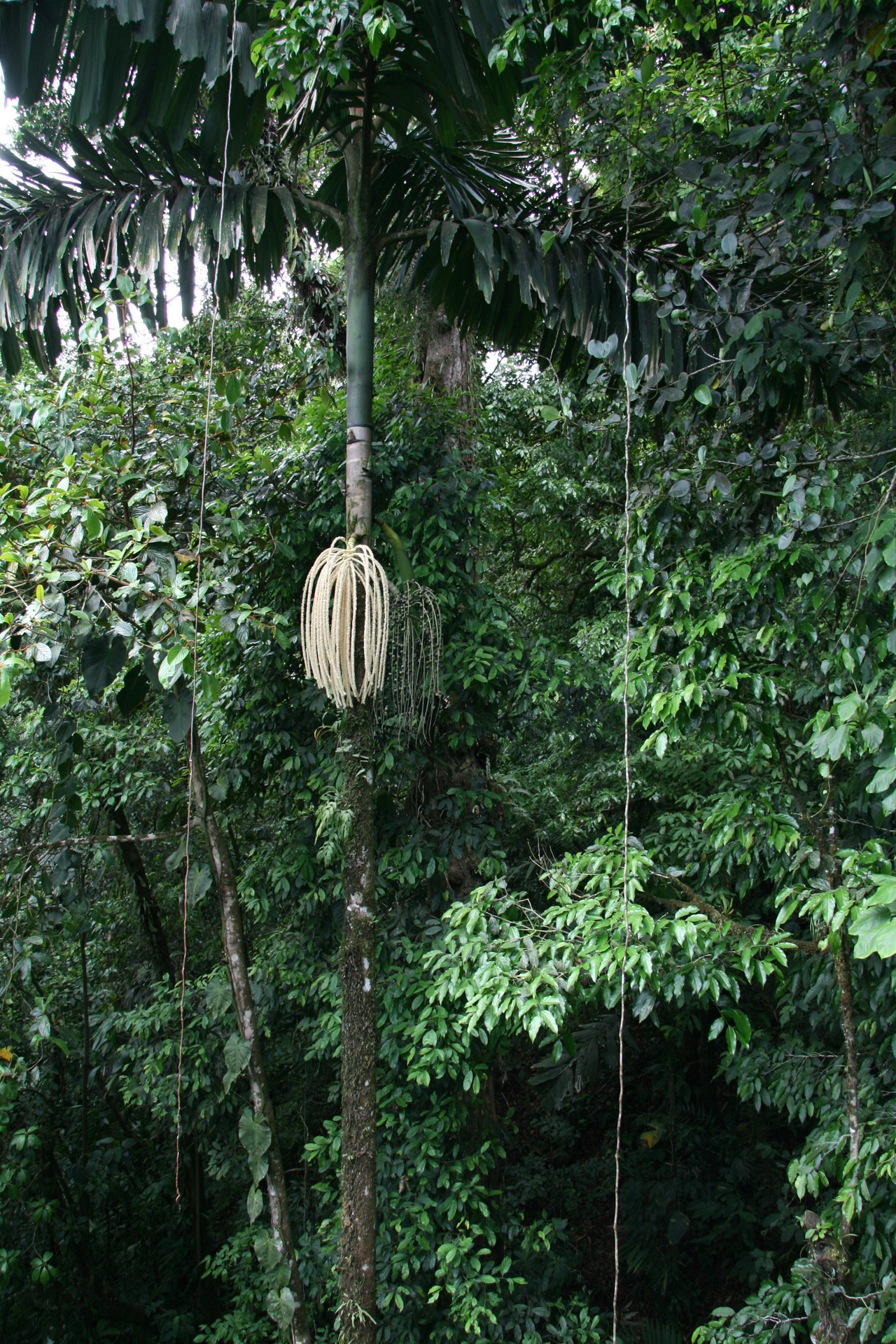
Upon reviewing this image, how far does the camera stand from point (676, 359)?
285 cm

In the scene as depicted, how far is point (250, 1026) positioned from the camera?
109 inches

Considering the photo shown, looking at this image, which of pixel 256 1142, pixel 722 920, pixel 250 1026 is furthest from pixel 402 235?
pixel 256 1142

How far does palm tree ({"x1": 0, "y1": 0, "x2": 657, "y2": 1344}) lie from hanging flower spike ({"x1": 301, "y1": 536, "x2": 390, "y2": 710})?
0.59 ft

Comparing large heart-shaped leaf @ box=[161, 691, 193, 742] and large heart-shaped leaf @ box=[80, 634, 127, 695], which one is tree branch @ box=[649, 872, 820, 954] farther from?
large heart-shaped leaf @ box=[80, 634, 127, 695]

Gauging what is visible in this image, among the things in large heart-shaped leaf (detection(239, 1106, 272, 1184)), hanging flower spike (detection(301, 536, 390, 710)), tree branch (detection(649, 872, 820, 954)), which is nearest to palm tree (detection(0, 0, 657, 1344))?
hanging flower spike (detection(301, 536, 390, 710))

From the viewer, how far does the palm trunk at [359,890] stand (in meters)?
2.40

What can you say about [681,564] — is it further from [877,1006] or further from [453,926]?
[877,1006]

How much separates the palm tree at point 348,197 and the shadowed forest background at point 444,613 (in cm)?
2

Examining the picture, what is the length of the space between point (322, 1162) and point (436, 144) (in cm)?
361

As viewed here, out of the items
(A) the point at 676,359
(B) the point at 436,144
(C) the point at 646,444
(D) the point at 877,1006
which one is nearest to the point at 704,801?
(D) the point at 877,1006

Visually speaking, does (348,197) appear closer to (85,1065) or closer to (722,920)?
(722,920)

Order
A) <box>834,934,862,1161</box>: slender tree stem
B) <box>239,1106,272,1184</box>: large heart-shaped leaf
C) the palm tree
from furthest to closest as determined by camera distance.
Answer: <box>834,934,862,1161</box>: slender tree stem < <box>239,1106,272,1184</box>: large heart-shaped leaf < the palm tree

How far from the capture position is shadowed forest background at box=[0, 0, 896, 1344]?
7.68ft

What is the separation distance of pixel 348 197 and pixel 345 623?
1.38 metres
